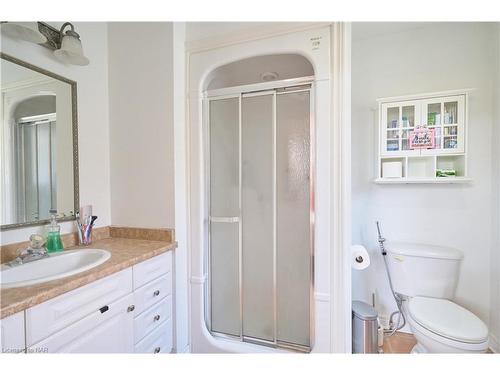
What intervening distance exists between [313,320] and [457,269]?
3.55 ft

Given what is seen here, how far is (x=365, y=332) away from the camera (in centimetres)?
139

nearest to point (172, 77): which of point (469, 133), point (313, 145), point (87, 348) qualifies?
point (313, 145)

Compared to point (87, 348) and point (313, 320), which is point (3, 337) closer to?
point (87, 348)

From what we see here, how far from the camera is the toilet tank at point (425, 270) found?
1475mm

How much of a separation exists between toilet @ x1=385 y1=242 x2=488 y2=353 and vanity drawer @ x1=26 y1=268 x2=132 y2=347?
1637 millimetres

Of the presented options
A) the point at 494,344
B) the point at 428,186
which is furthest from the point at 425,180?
the point at 494,344

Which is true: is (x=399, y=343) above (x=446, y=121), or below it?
below

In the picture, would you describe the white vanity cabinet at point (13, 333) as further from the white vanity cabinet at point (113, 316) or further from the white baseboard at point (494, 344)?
the white baseboard at point (494, 344)

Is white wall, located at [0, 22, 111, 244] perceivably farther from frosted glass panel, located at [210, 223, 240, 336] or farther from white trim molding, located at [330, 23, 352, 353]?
white trim molding, located at [330, 23, 352, 353]

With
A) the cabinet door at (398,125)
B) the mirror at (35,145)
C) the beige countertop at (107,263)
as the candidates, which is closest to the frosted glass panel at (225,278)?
the beige countertop at (107,263)

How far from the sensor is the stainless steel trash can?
4.55 ft

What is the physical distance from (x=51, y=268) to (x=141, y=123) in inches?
37.3

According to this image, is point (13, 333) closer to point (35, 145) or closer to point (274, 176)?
point (35, 145)

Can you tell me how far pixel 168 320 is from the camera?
53.5 inches
